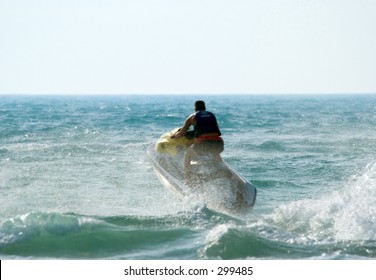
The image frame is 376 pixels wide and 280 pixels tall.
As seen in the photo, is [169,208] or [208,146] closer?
[208,146]

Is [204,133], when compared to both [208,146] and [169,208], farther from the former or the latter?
[169,208]

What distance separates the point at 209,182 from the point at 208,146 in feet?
2.03

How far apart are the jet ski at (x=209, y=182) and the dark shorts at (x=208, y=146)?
0.51 feet

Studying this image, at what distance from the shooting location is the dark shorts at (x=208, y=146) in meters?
10.3

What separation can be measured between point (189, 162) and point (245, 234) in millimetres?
2647

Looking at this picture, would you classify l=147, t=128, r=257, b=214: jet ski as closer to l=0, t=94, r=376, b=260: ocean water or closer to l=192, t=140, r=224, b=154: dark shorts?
l=192, t=140, r=224, b=154: dark shorts

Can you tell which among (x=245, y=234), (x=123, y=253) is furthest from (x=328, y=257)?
(x=123, y=253)

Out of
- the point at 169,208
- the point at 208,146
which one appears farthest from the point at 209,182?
the point at 169,208

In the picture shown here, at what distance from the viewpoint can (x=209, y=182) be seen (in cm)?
1041

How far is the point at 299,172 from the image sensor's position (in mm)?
14836

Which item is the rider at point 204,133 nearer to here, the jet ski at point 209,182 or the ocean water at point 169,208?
the jet ski at point 209,182

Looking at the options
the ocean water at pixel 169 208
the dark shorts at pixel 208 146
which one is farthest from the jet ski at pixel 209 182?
the ocean water at pixel 169 208

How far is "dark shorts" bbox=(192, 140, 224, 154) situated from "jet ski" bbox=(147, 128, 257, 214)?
15cm

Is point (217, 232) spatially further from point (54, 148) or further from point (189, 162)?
point (54, 148)
